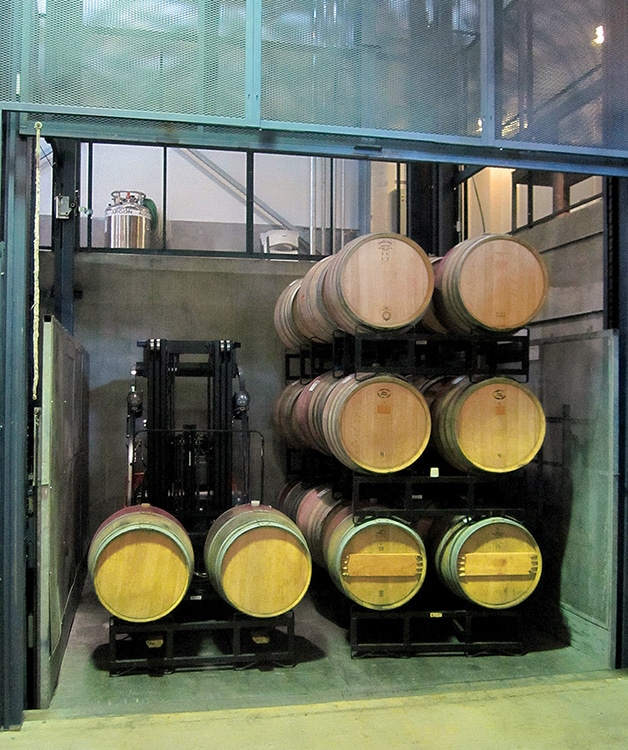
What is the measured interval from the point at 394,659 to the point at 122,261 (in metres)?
5.22

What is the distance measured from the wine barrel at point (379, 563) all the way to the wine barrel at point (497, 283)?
1.58 m

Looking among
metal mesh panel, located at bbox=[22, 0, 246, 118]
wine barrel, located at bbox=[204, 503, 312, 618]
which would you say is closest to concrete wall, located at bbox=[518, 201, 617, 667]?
wine barrel, located at bbox=[204, 503, 312, 618]

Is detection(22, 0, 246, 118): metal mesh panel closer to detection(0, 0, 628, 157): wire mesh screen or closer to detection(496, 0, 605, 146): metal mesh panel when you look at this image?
detection(0, 0, 628, 157): wire mesh screen

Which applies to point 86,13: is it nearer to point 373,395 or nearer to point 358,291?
point 358,291

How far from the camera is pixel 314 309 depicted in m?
6.10

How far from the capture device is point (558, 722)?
424 centimetres

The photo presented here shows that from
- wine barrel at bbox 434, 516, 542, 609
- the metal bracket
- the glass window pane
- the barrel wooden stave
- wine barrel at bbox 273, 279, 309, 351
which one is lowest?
wine barrel at bbox 434, 516, 542, 609

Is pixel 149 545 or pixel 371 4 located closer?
pixel 371 4

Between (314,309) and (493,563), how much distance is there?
242 centimetres

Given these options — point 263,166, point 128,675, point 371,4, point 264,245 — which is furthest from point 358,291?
point 263,166

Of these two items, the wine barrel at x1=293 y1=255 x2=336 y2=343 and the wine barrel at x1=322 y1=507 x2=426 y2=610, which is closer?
the wine barrel at x1=322 y1=507 x2=426 y2=610

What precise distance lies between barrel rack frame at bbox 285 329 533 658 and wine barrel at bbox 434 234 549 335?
217 mm

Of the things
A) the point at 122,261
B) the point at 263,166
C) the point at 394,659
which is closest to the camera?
the point at 394,659

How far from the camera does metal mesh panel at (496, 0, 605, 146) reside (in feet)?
15.1
